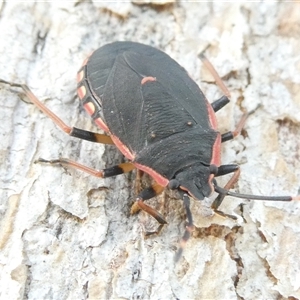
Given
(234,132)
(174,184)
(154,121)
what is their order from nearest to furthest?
1. (174,184)
2. (154,121)
3. (234,132)

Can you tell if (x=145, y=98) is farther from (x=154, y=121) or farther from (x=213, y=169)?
(x=213, y=169)

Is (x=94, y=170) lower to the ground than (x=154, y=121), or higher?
lower

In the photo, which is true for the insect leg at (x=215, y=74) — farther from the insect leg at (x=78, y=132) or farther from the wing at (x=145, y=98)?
the insect leg at (x=78, y=132)

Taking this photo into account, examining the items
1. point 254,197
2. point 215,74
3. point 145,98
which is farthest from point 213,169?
point 215,74

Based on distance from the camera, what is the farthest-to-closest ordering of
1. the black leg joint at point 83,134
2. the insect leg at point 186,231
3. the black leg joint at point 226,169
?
the black leg joint at point 83,134 → the black leg joint at point 226,169 → the insect leg at point 186,231

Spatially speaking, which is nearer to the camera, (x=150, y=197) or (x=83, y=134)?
(x=150, y=197)

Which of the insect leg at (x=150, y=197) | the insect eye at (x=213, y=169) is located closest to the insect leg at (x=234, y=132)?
the insect eye at (x=213, y=169)

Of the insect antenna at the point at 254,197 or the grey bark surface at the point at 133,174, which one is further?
the insect antenna at the point at 254,197

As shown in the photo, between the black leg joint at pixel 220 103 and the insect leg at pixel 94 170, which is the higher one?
the black leg joint at pixel 220 103
